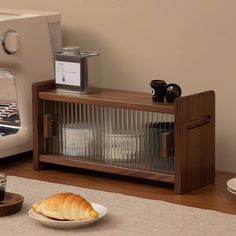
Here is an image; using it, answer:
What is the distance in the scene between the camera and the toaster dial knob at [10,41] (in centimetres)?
198

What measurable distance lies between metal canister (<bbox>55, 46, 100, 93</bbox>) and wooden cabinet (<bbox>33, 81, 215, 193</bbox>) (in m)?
0.03

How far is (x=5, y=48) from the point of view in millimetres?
1982

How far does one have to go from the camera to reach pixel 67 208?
1.53m

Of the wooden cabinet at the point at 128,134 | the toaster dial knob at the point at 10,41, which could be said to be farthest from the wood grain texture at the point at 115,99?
the toaster dial knob at the point at 10,41

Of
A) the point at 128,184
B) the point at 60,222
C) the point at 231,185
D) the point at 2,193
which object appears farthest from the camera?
Result: the point at 128,184

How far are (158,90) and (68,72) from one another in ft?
0.88

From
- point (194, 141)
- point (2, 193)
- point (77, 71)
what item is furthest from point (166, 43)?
point (2, 193)

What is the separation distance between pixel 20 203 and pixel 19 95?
47 centimetres

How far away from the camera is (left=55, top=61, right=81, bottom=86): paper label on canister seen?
1.93 metres

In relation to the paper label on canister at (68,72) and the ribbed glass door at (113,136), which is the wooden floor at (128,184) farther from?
the paper label on canister at (68,72)

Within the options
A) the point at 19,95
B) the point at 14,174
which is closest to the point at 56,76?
the point at 19,95

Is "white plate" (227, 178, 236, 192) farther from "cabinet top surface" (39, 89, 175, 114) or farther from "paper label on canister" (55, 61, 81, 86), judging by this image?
"paper label on canister" (55, 61, 81, 86)

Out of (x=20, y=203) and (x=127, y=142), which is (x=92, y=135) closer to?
(x=127, y=142)

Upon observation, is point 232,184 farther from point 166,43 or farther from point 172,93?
point 166,43
